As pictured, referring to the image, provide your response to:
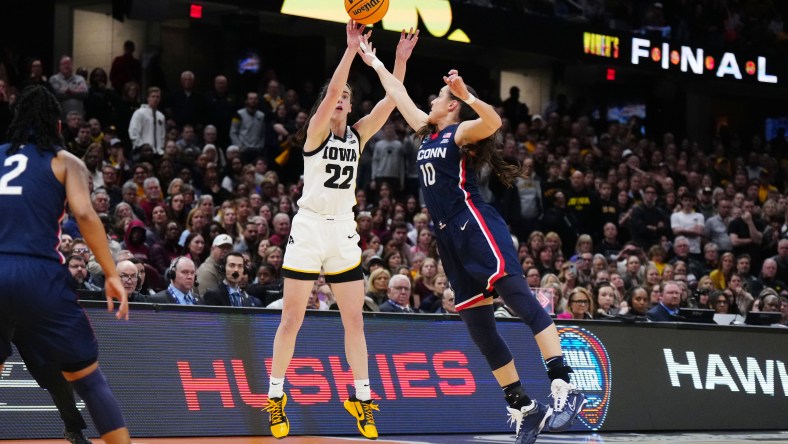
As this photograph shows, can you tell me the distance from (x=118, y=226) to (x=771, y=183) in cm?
1573

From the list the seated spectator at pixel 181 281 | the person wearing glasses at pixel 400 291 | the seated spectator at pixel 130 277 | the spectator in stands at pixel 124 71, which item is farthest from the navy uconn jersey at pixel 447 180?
the spectator in stands at pixel 124 71

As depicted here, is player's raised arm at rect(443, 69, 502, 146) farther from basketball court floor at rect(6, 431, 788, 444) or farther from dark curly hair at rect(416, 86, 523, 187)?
basketball court floor at rect(6, 431, 788, 444)

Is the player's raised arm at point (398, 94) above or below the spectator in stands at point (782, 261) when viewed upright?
above

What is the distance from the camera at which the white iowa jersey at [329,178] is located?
28.3 feet

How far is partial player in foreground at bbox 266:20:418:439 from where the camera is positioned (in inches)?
338

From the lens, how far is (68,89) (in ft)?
57.0

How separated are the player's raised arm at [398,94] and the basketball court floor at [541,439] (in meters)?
2.42

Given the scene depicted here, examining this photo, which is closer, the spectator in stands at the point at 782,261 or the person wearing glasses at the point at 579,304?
the person wearing glasses at the point at 579,304

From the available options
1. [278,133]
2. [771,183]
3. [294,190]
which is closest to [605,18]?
[771,183]

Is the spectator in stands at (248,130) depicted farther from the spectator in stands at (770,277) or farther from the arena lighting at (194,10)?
the spectator in stands at (770,277)

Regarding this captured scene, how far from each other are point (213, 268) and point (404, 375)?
9.73 feet

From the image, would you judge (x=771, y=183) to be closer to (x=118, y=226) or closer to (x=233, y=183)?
(x=233, y=183)

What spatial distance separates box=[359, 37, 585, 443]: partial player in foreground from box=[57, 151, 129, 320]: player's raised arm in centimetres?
249

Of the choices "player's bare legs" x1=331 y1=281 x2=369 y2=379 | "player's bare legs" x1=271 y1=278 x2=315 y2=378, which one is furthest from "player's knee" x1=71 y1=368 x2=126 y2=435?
"player's bare legs" x1=331 y1=281 x2=369 y2=379
